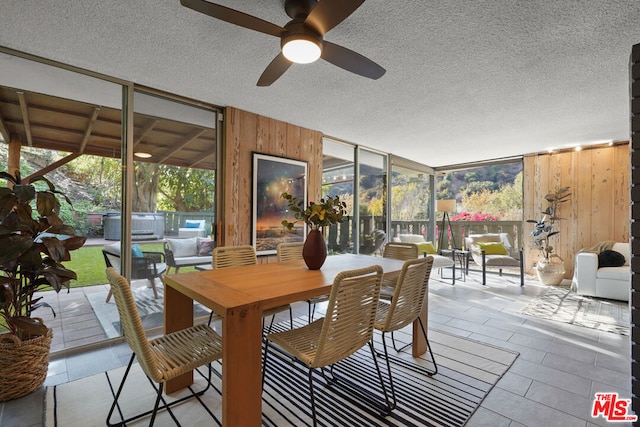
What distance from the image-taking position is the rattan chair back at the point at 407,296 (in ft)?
5.94

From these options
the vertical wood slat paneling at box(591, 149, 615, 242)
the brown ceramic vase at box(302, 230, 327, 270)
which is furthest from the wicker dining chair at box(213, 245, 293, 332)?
the vertical wood slat paneling at box(591, 149, 615, 242)

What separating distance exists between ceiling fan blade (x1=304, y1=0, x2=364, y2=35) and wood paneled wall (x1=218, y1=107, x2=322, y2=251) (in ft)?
6.79

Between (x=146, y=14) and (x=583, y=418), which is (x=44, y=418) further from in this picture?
(x=583, y=418)

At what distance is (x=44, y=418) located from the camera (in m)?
1.67

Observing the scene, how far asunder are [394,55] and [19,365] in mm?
3256

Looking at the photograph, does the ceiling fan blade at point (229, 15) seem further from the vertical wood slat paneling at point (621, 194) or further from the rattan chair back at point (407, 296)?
the vertical wood slat paneling at point (621, 194)

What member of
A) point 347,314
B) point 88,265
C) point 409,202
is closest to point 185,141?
point 88,265

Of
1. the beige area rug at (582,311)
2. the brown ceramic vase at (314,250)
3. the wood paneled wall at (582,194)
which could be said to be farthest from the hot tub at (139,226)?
the wood paneled wall at (582,194)

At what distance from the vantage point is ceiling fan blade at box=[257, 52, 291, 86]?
74.6 inches

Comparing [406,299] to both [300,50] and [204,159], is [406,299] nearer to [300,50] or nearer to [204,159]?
[300,50]

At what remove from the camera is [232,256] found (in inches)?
100

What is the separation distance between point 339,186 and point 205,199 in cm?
228

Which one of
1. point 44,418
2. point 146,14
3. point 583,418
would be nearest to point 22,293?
point 44,418

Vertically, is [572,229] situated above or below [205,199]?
below
